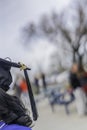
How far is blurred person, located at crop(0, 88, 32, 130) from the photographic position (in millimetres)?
2557

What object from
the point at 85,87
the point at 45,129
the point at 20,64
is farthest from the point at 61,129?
the point at 20,64

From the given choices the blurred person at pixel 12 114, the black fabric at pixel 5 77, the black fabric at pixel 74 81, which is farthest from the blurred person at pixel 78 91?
the blurred person at pixel 12 114

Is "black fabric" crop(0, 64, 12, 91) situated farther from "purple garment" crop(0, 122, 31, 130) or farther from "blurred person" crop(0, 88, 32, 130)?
"purple garment" crop(0, 122, 31, 130)

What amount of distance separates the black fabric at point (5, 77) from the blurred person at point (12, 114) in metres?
0.14

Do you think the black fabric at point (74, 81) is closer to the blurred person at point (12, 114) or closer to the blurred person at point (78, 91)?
the blurred person at point (78, 91)

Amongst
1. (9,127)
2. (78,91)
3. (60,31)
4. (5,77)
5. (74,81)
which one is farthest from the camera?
(60,31)

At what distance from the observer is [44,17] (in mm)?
33125

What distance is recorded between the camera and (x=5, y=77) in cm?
286

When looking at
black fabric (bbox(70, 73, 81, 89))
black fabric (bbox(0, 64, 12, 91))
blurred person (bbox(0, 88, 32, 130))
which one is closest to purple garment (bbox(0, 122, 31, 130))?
blurred person (bbox(0, 88, 32, 130))

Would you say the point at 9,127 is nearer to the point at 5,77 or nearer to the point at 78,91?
the point at 5,77

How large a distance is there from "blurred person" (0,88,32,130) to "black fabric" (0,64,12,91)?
138mm

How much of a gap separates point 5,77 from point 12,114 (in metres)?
0.32

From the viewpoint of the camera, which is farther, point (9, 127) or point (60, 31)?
point (60, 31)

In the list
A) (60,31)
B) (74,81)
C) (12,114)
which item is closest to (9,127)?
(12,114)
